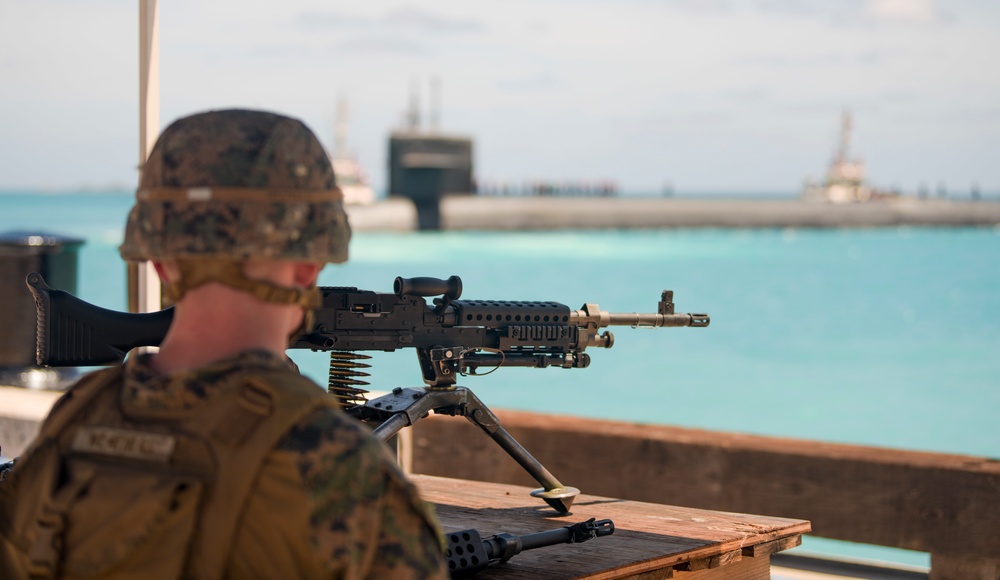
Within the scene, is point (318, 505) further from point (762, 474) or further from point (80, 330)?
point (762, 474)

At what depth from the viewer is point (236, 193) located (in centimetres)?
176

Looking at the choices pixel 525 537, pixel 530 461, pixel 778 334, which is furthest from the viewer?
pixel 778 334

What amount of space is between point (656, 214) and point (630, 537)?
64460 mm

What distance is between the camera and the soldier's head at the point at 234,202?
1760 millimetres

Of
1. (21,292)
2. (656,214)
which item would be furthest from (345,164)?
(21,292)

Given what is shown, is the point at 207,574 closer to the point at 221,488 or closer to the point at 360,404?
the point at 221,488

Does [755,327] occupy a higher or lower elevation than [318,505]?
lower

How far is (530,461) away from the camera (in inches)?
157

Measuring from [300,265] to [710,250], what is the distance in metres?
64.0

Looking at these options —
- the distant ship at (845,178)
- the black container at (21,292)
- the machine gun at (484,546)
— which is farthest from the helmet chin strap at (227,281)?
the distant ship at (845,178)

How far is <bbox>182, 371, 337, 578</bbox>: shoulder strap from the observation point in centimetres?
166

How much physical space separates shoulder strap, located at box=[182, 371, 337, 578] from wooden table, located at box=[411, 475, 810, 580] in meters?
1.49

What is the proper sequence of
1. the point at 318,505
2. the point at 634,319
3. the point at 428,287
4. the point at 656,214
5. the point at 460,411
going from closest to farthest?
the point at 318,505 → the point at 428,287 → the point at 460,411 → the point at 634,319 → the point at 656,214

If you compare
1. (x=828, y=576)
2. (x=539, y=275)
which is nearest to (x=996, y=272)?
(x=539, y=275)
